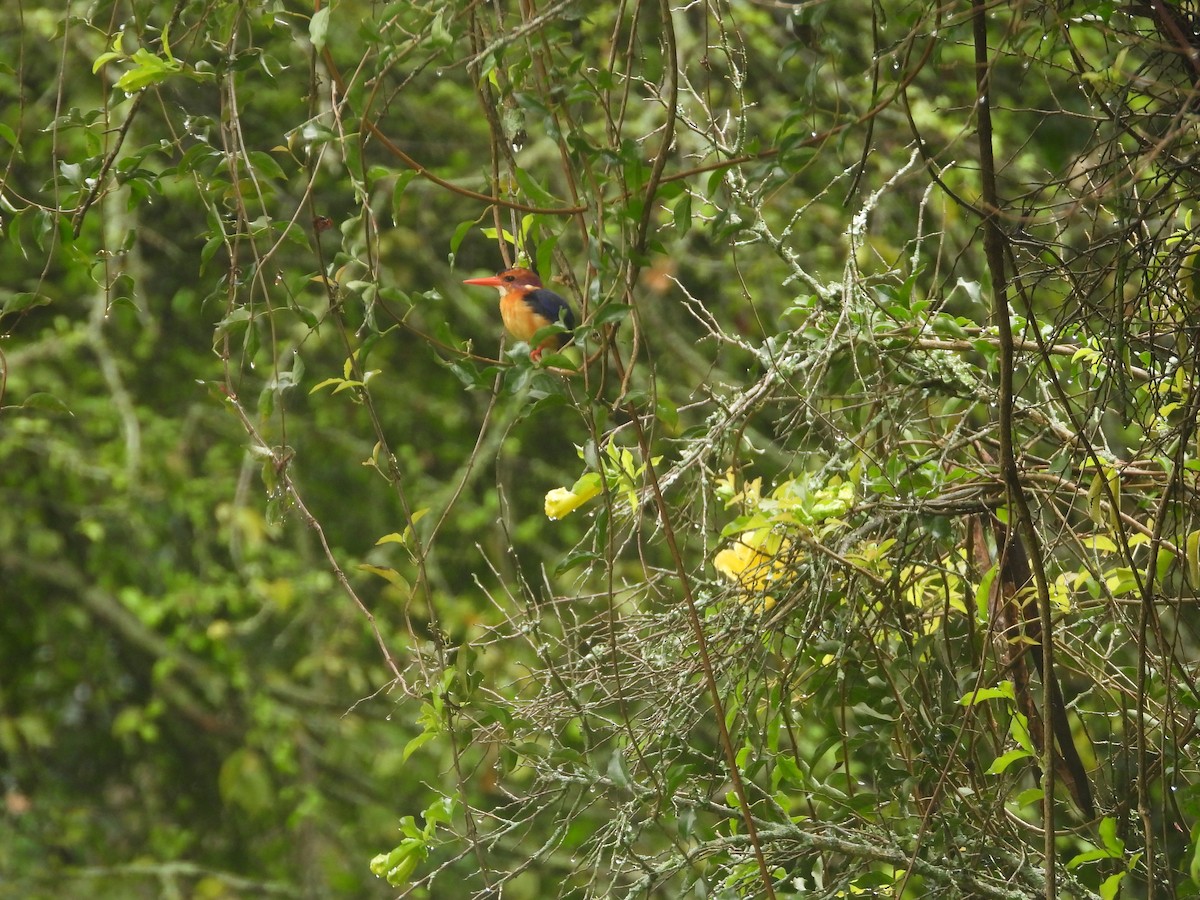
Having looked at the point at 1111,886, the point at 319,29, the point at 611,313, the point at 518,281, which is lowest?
the point at 1111,886

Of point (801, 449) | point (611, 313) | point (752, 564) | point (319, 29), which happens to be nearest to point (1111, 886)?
point (752, 564)

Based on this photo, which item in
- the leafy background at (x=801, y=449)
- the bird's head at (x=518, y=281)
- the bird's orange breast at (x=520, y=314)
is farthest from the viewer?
the bird's orange breast at (x=520, y=314)

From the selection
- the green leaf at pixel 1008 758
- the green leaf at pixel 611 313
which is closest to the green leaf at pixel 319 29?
the green leaf at pixel 611 313

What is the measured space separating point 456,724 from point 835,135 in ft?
2.63

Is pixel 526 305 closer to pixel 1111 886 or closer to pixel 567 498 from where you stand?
pixel 567 498

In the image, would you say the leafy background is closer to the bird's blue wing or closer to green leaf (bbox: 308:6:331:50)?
green leaf (bbox: 308:6:331:50)

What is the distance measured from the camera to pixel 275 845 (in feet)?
18.1

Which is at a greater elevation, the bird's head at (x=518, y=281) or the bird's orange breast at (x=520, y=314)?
the bird's head at (x=518, y=281)

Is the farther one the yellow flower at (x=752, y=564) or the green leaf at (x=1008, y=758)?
the yellow flower at (x=752, y=564)

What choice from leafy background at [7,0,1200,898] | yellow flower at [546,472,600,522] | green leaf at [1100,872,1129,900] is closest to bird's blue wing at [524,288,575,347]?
leafy background at [7,0,1200,898]

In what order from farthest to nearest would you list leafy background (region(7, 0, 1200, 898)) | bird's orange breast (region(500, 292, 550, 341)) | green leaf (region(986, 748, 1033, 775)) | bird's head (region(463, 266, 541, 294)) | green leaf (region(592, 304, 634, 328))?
1. bird's orange breast (region(500, 292, 550, 341))
2. bird's head (region(463, 266, 541, 294))
3. green leaf (region(986, 748, 1033, 775))
4. leafy background (region(7, 0, 1200, 898))
5. green leaf (region(592, 304, 634, 328))

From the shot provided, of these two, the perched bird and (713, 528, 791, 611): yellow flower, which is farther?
the perched bird

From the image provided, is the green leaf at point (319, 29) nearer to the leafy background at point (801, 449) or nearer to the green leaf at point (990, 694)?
the leafy background at point (801, 449)

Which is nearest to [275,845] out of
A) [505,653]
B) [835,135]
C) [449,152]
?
[505,653]
